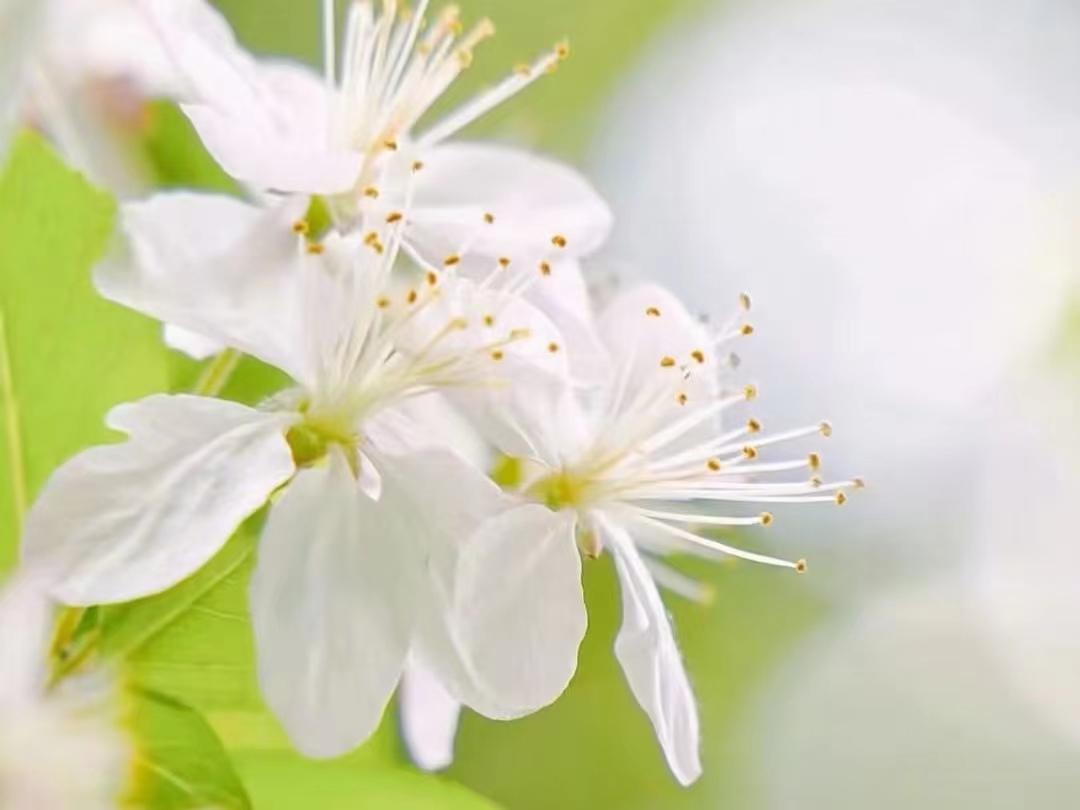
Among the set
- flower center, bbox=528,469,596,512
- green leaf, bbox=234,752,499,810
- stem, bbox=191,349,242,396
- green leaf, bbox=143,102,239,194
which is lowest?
green leaf, bbox=234,752,499,810

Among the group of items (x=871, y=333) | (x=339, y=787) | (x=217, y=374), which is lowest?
(x=339, y=787)

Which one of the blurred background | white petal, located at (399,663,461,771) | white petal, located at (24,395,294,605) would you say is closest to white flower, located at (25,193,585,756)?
white petal, located at (24,395,294,605)

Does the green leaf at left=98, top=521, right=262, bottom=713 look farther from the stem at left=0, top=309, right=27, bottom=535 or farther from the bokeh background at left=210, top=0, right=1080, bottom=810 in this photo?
the bokeh background at left=210, top=0, right=1080, bottom=810

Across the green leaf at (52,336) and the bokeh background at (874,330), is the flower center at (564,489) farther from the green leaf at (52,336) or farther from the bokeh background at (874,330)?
the bokeh background at (874,330)

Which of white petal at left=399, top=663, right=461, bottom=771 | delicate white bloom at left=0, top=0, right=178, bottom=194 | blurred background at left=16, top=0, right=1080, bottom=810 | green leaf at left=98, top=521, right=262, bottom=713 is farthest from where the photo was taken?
blurred background at left=16, top=0, right=1080, bottom=810

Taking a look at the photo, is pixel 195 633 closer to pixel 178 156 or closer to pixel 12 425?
pixel 12 425

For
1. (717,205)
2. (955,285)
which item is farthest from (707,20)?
(955,285)

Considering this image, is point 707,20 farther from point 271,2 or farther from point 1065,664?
point 1065,664

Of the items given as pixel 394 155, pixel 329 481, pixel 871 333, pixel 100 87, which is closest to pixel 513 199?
pixel 394 155
